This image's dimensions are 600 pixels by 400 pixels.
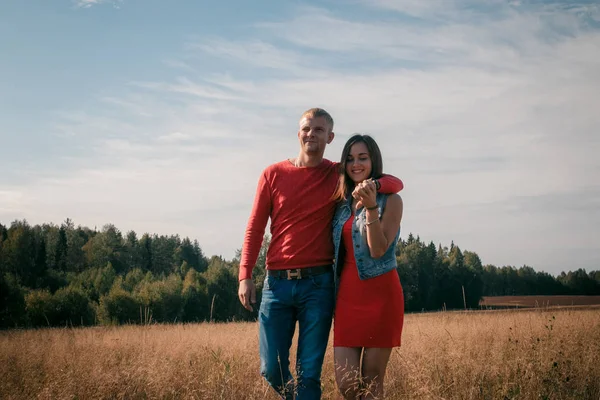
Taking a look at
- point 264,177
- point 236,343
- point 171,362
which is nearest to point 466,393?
point 264,177

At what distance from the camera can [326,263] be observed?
374cm

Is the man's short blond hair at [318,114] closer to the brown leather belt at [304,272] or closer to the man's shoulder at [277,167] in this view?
the man's shoulder at [277,167]

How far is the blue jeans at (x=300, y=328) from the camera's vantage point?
358 cm

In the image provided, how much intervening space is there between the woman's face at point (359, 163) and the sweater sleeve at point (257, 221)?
2.50 feet

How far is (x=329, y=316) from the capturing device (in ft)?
12.0

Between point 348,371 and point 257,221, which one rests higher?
point 257,221

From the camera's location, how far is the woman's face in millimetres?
3650

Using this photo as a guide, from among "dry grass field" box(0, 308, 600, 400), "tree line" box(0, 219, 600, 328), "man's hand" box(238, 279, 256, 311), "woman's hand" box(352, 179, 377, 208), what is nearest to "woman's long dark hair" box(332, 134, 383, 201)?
"woman's hand" box(352, 179, 377, 208)

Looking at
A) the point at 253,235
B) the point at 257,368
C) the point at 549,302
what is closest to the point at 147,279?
the point at 549,302

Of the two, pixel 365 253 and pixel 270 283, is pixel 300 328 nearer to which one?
pixel 270 283

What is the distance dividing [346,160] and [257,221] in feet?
2.98

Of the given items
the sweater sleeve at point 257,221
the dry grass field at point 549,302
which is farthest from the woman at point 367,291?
the dry grass field at point 549,302

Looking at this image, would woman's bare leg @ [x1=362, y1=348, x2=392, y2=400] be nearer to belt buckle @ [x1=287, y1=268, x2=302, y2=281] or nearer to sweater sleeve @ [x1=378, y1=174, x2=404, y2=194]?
belt buckle @ [x1=287, y1=268, x2=302, y2=281]

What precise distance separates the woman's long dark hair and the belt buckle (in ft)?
2.08
